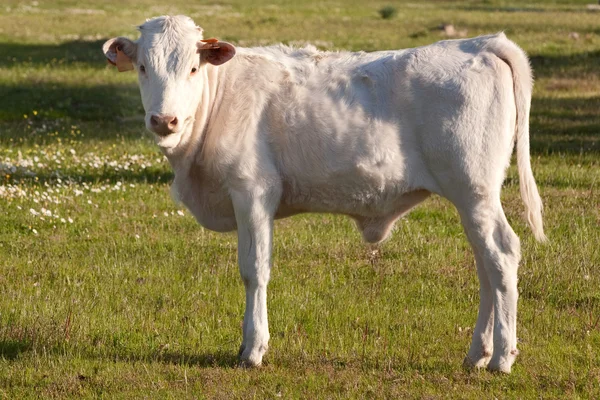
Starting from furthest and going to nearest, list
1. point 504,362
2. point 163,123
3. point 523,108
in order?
point 523,108, point 504,362, point 163,123

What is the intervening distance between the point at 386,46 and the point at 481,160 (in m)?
27.7

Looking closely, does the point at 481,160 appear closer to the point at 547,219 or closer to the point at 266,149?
the point at 266,149

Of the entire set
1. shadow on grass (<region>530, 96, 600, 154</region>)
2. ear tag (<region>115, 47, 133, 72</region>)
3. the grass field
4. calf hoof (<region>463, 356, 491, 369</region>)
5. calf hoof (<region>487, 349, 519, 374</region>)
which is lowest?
shadow on grass (<region>530, 96, 600, 154</region>)

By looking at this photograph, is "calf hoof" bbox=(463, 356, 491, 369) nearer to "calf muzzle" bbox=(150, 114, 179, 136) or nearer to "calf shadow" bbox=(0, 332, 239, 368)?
"calf shadow" bbox=(0, 332, 239, 368)

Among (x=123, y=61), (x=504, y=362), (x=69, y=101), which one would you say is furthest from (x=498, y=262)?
(x=69, y=101)

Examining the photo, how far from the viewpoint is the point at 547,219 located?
12047 mm

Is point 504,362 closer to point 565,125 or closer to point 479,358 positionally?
point 479,358

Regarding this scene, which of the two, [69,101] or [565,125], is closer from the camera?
[565,125]

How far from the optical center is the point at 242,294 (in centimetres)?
955

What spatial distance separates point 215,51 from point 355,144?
4.28ft

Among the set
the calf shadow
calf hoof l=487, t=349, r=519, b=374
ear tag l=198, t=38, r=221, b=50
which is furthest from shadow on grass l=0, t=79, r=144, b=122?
calf hoof l=487, t=349, r=519, b=374

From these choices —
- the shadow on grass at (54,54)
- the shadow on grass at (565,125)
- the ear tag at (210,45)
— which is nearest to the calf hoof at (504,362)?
the ear tag at (210,45)

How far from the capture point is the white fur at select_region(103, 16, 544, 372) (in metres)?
7.55

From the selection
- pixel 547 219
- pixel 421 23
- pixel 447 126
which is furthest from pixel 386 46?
pixel 447 126
